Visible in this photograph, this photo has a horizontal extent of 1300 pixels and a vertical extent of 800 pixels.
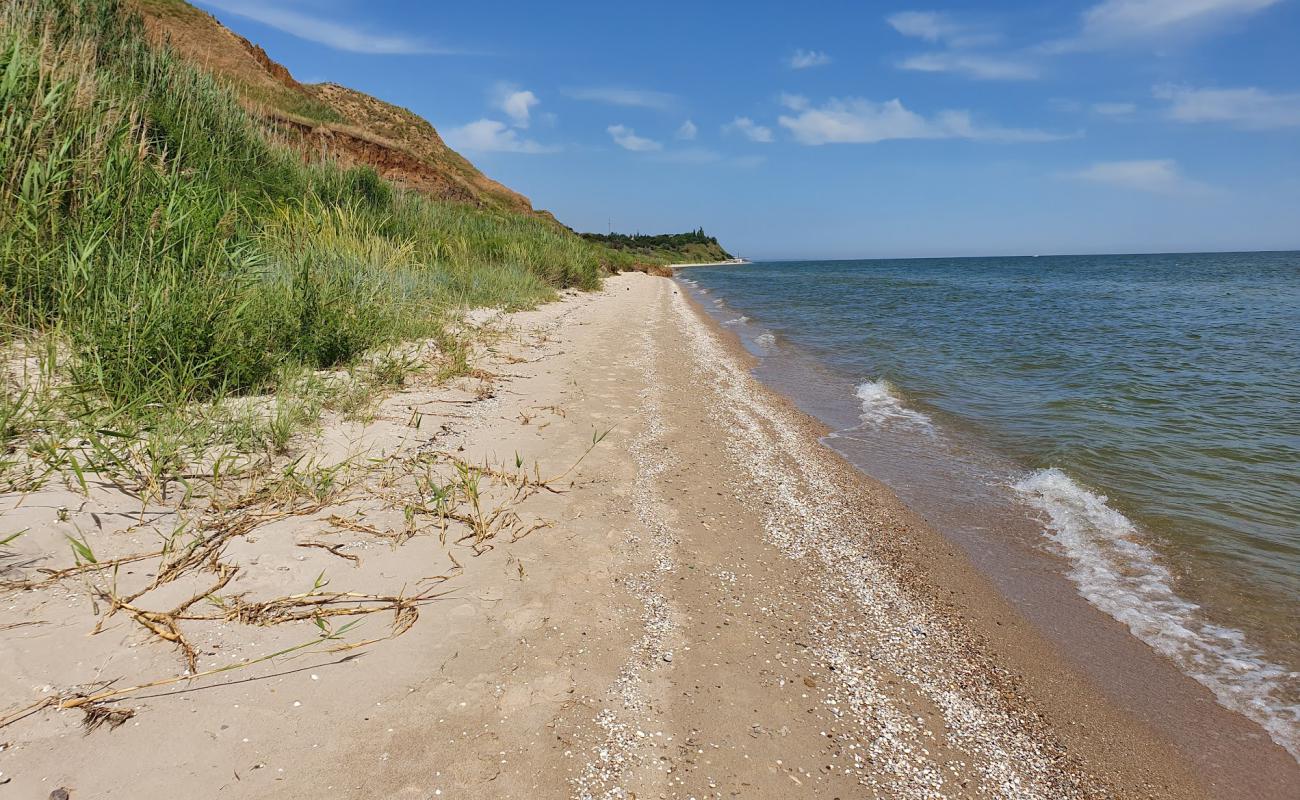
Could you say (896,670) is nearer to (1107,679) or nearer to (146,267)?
(1107,679)

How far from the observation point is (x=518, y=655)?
232 centimetres

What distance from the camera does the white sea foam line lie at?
2.07 m

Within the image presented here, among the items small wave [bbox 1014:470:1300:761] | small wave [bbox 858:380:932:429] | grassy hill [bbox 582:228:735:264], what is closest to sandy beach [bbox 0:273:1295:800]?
small wave [bbox 1014:470:1300:761]

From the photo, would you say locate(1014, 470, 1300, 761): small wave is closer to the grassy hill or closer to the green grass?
the green grass

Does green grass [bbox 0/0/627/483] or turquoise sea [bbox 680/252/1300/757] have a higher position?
green grass [bbox 0/0/627/483]

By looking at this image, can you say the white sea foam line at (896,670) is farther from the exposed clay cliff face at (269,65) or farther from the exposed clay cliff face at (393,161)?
the exposed clay cliff face at (269,65)

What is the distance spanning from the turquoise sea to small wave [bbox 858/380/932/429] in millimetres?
45

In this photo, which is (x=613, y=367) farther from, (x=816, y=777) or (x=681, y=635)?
(x=816, y=777)

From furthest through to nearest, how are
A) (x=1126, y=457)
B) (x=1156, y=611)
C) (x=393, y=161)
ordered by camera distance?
(x=393, y=161) → (x=1126, y=457) → (x=1156, y=611)

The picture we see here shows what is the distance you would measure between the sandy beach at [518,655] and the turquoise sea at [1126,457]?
85cm

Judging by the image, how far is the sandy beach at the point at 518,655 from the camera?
5.86 ft

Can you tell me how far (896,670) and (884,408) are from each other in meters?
5.70

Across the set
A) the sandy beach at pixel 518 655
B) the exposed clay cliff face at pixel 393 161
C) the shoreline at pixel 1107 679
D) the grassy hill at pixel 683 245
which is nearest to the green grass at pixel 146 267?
the sandy beach at pixel 518 655

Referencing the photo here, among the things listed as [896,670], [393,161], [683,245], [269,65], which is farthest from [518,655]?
[683,245]
